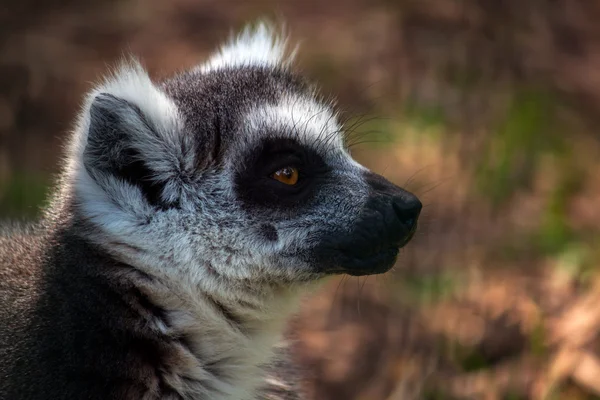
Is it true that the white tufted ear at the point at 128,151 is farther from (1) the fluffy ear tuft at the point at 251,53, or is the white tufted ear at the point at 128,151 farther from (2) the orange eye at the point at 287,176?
(1) the fluffy ear tuft at the point at 251,53

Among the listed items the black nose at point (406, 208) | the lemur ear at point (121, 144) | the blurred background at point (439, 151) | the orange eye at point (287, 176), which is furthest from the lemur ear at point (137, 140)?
the black nose at point (406, 208)

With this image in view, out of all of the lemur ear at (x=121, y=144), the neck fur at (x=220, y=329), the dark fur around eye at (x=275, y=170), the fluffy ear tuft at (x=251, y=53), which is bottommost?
the neck fur at (x=220, y=329)

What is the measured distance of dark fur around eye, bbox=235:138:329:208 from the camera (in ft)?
12.8

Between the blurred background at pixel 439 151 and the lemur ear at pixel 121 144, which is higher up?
the blurred background at pixel 439 151

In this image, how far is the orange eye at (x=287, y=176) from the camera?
3.92 metres

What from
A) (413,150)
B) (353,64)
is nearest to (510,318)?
(413,150)

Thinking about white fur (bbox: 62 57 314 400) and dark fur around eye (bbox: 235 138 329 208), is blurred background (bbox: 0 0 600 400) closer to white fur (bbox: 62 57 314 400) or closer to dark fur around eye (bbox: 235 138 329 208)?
white fur (bbox: 62 57 314 400)

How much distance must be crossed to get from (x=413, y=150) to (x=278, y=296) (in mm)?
4240

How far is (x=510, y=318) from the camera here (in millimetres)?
5469

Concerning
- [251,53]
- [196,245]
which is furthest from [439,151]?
[196,245]

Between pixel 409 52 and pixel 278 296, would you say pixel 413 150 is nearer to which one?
pixel 409 52

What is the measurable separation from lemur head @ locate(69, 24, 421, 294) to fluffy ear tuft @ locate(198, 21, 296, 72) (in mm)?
644

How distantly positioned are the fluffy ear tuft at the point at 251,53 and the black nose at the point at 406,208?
4.23ft

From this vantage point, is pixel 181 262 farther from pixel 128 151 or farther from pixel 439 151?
pixel 439 151
